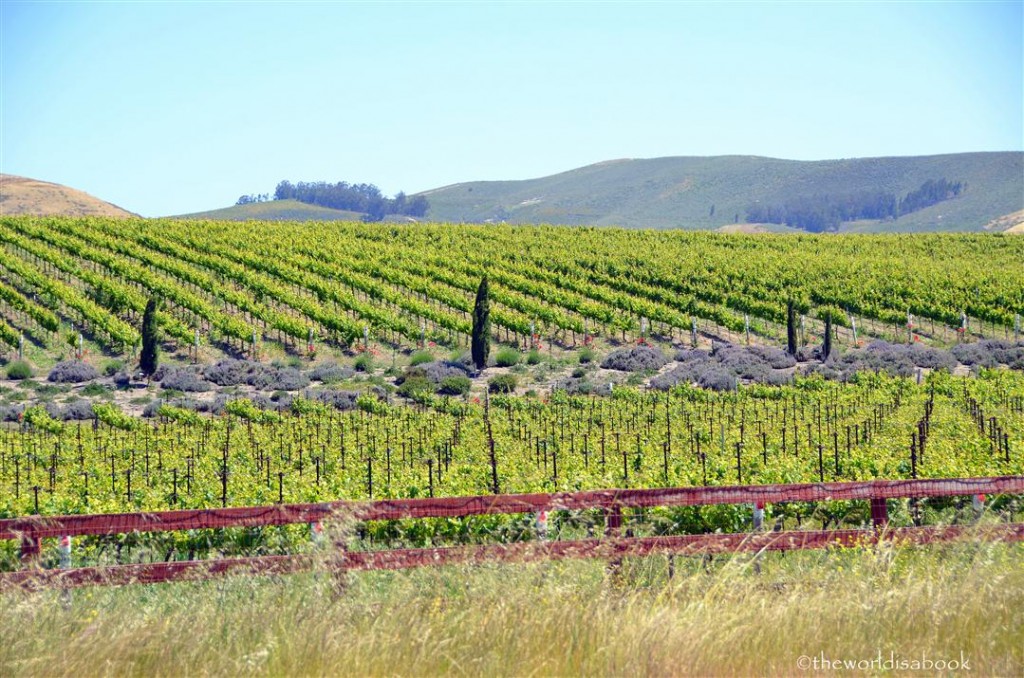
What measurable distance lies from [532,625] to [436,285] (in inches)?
2261

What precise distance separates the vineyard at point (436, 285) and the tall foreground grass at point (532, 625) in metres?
44.1

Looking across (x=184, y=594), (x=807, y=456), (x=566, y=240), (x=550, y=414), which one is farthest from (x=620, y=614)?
(x=566, y=240)

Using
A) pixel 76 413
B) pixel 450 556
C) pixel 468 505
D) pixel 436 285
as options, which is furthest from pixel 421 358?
pixel 450 556

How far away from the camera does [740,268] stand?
69.9 metres

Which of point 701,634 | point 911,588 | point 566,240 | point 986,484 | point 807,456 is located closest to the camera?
point 701,634

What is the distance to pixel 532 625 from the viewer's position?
7363mm

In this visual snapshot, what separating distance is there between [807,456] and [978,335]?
37238 mm

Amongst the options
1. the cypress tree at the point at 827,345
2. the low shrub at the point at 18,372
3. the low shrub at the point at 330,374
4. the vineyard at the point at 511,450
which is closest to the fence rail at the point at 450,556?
the vineyard at the point at 511,450

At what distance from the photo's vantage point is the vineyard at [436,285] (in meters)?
54.3

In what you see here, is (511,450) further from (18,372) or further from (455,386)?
(18,372)

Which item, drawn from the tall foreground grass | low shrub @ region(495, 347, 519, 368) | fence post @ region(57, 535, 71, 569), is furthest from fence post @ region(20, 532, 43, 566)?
low shrub @ region(495, 347, 519, 368)

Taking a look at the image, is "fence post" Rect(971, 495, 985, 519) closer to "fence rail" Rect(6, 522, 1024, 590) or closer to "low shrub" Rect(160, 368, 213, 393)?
"fence rail" Rect(6, 522, 1024, 590)

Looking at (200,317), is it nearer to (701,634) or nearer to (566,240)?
(566,240)

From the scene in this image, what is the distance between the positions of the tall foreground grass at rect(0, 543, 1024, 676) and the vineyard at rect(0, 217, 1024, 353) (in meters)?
44.1
